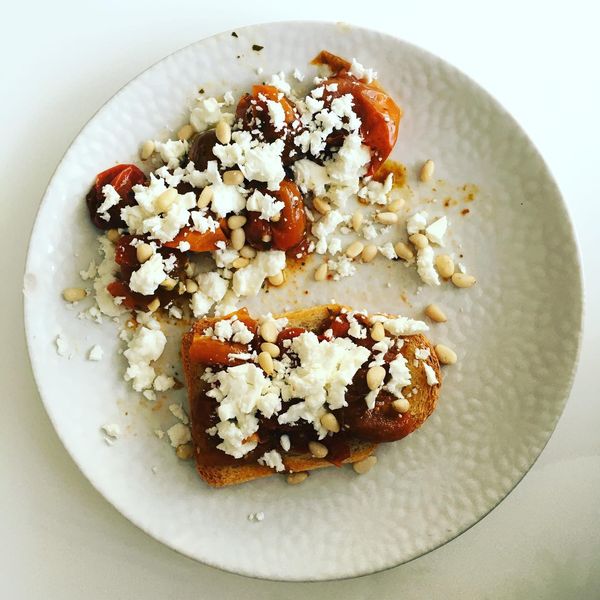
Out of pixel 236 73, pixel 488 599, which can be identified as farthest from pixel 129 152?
pixel 488 599

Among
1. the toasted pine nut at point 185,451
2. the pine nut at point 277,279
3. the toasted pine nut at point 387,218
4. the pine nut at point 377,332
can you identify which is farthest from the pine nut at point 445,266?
the toasted pine nut at point 185,451

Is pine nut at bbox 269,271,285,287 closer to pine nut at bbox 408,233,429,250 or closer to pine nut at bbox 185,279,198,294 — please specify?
pine nut at bbox 185,279,198,294

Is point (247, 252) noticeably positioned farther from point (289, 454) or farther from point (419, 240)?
point (289, 454)

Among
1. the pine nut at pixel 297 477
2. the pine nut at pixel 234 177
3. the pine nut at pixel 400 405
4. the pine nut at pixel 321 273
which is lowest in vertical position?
the pine nut at pixel 297 477

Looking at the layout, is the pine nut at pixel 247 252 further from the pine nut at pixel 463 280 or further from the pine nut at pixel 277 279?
the pine nut at pixel 463 280

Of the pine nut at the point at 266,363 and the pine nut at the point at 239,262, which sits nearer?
the pine nut at the point at 266,363

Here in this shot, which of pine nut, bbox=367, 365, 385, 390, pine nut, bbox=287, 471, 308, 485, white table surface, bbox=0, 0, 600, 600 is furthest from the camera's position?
white table surface, bbox=0, 0, 600, 600

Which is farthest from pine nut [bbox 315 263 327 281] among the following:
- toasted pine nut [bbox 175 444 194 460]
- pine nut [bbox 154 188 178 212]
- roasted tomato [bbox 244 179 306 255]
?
toasted pine nut [bbox 175 444 194 460]
